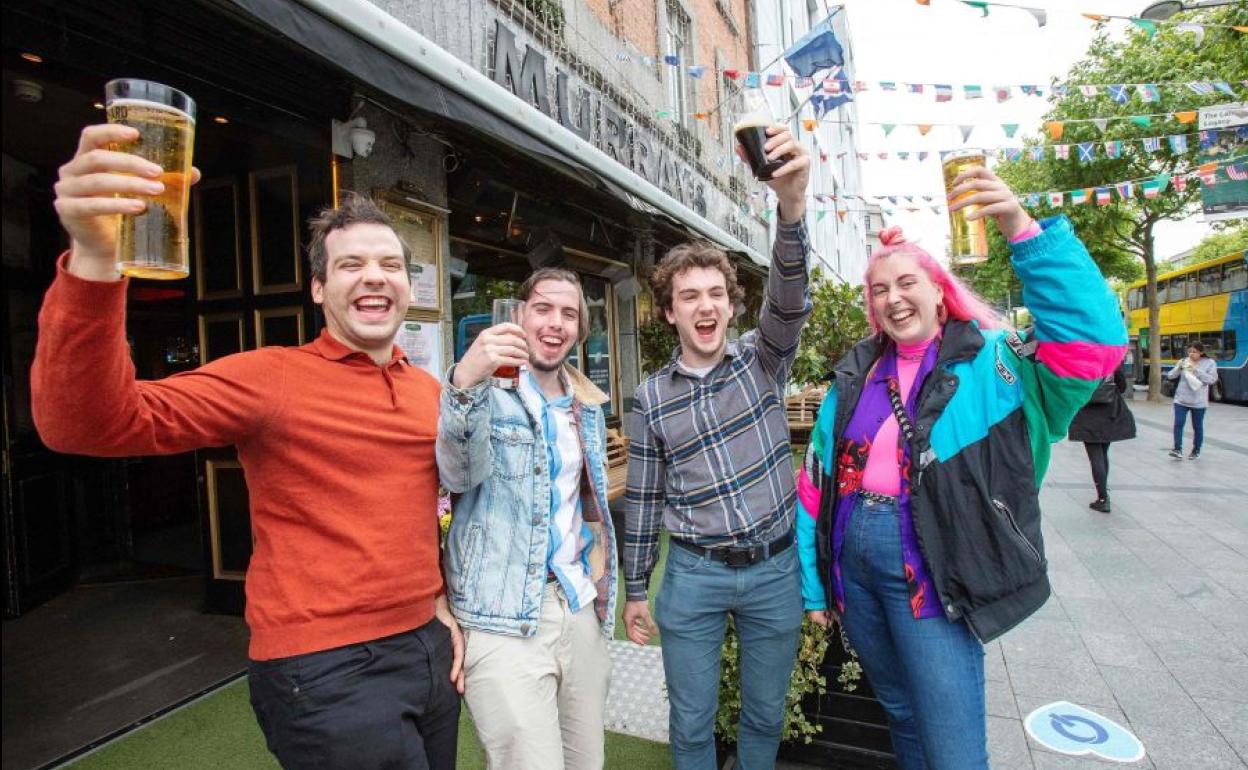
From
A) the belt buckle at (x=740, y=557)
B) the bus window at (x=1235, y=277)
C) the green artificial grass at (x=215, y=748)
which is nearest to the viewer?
the belt buckle at (x=740, y=557)

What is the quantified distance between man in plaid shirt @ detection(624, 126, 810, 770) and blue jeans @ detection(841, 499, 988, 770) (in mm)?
226

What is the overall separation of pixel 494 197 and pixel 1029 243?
425 cm

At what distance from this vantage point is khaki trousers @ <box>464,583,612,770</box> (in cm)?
162

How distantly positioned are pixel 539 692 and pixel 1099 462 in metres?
7.26

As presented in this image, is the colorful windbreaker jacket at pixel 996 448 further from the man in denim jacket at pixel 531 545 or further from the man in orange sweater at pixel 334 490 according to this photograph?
the man in orange sweater at pixel 334 490

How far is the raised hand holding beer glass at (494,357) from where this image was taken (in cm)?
145

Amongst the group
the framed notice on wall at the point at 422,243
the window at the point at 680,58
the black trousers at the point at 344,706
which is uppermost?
the window at the point at 680,58

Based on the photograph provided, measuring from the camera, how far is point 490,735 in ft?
5.33

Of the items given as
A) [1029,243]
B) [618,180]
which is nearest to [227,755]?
[1029,243]

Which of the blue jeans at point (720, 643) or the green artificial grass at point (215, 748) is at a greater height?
the blue jeans at point (720, 643)

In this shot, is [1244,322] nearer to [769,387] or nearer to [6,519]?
[769,387]

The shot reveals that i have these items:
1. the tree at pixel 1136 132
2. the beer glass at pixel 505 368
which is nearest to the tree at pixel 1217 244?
the tree at pixel 1136 132

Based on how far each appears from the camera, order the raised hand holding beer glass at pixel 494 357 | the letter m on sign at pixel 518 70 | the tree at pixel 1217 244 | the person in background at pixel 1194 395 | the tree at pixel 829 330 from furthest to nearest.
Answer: the tree at pixel 1217 244 → the person in background at pixel 1194 395 → the tree at pixel 829 330 → the letter m on sign at pixel 518 70 → the raised hand holding beer glass at pixel 494 357

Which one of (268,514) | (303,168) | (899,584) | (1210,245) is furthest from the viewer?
(1210,245)
